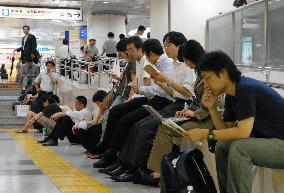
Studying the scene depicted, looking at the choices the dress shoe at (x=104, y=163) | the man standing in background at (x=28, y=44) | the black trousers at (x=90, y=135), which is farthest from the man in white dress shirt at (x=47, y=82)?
the dress shoe at (x=104, y=163)

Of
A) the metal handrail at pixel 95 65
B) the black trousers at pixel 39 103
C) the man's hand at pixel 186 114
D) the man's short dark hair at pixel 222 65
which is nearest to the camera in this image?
the man's short dark hair at pixel 222 65

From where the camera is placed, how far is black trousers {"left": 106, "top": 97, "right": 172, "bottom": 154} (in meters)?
5.90

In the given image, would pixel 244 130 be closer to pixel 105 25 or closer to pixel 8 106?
pixel 8 106

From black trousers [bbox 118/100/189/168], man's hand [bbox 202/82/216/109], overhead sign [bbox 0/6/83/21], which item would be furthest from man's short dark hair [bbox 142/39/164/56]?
overhead sign [bbox 0/6/83/21]

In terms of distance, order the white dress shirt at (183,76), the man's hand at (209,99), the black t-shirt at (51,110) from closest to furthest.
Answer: the man's hand at (209,99) < the white dress shirt at (183,76) < the black t-shirt at (51,110)

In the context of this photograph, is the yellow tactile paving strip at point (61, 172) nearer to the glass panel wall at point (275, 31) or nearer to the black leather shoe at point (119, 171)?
the black leather shoe at point (119, 171)

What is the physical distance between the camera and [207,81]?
3492mm

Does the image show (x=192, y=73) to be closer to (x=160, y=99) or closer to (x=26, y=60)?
(x=160, y=99)

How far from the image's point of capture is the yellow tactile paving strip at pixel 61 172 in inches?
212

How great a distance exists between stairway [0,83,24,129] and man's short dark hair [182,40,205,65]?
38.3ft

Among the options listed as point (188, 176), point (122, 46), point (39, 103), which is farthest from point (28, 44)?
point (188, 176)

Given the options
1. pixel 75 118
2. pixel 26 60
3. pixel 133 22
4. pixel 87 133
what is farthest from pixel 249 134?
pixel 133 22

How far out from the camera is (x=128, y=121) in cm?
612

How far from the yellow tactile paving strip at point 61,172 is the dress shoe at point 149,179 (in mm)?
415
